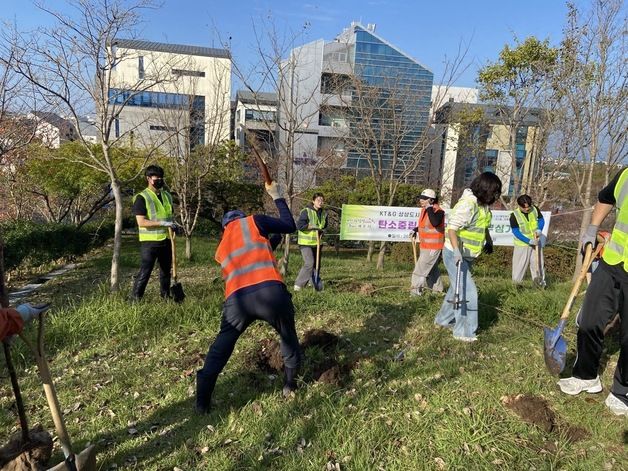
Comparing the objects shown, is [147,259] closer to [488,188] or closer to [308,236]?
[308,236]

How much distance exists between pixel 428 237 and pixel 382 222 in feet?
12.5

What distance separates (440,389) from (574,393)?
0.96 meters

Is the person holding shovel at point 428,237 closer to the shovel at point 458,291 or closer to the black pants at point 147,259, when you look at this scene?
the shovel at point 458,291

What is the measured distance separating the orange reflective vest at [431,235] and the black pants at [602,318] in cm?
292

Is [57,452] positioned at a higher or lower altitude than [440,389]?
lower

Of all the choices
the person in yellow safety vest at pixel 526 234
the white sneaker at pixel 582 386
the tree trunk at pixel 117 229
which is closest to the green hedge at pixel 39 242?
the tree trunk at pixel 117 229

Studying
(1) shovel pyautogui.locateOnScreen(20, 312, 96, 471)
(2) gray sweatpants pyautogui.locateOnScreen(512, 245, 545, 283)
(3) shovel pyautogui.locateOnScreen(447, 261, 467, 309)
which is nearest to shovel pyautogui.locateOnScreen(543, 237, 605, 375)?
(3) shovel pyautogui.locateOnScreen(447, 261, 467, 309)

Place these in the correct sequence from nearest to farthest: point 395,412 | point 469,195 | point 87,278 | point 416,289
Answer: point 395,412 < point 469,195 < point 416,289 < point 87,278

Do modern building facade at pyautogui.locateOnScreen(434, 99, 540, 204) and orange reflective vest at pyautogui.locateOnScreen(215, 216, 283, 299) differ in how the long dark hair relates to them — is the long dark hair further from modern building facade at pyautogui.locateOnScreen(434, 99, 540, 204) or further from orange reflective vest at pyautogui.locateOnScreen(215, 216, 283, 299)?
modern building facade at pyautogui.locateOnScreen(434, 99, 540, 204)

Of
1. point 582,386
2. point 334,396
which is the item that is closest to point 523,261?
point 582,386

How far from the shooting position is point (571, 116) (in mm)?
8359

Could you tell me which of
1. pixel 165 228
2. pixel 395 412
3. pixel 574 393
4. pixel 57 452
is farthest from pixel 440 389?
pixel 165 228

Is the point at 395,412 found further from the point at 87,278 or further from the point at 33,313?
the point at 87,278

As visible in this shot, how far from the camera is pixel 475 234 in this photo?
4129 millimetres
